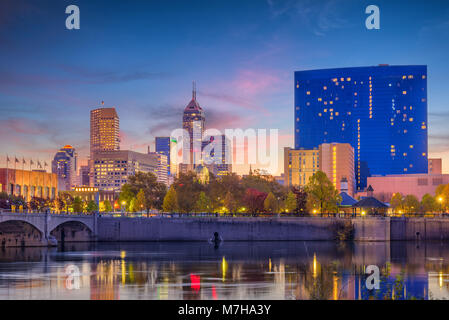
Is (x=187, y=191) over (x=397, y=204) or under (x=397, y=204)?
over

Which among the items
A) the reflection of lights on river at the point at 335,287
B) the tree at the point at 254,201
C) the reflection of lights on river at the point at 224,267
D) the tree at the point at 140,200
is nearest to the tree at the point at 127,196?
the tree at the point at 140,200

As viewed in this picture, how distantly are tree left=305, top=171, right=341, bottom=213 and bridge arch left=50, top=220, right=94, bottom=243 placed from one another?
44.7 m

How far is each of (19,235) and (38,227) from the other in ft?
19.8

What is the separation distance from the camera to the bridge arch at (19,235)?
10594cm

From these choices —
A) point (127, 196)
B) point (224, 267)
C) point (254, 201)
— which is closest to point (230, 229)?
point (254, 201)

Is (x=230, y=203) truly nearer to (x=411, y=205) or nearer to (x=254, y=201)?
(x=254, y=201)

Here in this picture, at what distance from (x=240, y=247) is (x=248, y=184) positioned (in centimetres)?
7943

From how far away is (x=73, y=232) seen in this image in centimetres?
11612

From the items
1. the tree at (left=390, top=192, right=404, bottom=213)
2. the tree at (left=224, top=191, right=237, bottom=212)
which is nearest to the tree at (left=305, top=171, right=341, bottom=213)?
the tree at (left=224, top=191, right=237, bottom=212)

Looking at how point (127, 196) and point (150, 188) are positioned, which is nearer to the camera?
point (127, 196)

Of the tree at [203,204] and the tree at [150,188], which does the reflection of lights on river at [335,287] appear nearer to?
the tree at [203,204]
